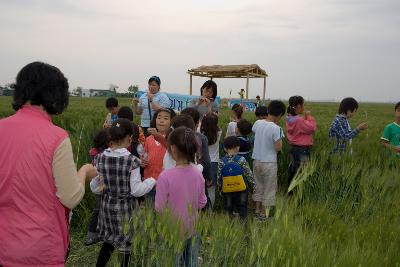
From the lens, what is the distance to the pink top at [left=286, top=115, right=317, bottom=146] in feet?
16.6

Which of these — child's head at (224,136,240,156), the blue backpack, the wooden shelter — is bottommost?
the blue backpack

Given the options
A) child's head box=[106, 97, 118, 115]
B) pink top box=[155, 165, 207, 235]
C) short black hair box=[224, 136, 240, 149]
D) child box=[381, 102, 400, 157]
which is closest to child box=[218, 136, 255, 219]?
short black hair box=[224, 136, 240, 149]

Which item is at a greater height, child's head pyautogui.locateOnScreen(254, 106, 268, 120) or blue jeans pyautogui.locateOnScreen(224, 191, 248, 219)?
child's head pyautogui.locateOnScreen(254, 106, 268, 120)

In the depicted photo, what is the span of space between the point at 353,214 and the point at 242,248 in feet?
5.13

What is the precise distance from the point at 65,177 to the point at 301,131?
13.0ft

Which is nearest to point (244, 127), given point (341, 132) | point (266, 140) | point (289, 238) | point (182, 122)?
point (266, 140)

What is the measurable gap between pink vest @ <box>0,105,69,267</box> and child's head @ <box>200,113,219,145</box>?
8.60 ft

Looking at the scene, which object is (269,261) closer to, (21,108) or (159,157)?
(21,108)

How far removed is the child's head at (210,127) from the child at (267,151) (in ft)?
2.49

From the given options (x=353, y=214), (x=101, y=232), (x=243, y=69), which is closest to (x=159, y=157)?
(x=101, y=232)

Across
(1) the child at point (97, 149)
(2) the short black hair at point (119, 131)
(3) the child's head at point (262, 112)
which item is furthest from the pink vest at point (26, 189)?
(3) the child's head at point (262, 112)

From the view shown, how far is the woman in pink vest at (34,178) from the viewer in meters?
1.61

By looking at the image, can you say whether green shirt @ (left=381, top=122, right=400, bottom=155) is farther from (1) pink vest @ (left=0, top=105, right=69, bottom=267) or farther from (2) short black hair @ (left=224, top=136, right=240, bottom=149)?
(1) pink vest @ (left=0, top=105, right=69, bottom=267)

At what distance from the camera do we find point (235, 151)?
4.18 meters
